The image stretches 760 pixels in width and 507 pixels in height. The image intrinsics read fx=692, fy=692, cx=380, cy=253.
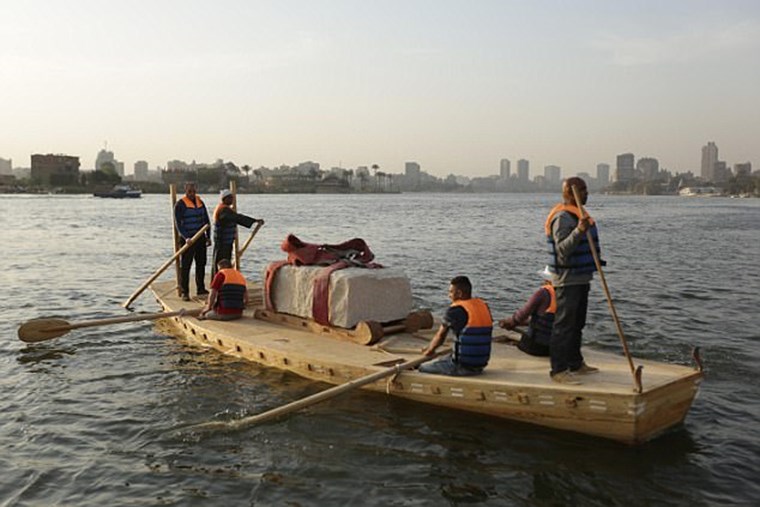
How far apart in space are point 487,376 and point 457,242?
32.3 metres

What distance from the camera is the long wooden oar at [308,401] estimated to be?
28.6ft

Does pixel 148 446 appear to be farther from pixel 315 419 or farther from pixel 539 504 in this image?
pixel 539 504

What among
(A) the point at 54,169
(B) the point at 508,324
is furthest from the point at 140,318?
(A) the point at 54,169

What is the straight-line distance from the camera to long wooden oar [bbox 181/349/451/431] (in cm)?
870

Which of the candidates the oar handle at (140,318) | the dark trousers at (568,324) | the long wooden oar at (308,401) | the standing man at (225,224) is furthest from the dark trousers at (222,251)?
the dark trousers at (568,324)

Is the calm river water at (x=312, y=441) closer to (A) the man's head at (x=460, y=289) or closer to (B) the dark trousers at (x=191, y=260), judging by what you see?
(B) the dark trousers at (x=191, y=260)

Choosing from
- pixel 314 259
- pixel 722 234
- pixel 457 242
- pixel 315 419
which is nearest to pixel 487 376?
pixel 315 419

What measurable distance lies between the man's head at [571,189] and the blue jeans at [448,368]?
8.22 feet

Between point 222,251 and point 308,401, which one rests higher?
point 222,251

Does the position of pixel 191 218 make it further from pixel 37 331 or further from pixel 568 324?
pixel 568 324

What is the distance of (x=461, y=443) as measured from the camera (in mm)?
8688

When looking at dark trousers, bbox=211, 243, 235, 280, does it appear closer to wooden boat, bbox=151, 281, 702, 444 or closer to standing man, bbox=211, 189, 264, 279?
standing man, bbox=211, 189, 264, 279

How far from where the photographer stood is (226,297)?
42.2 feet

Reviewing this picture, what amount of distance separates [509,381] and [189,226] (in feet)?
30.0
